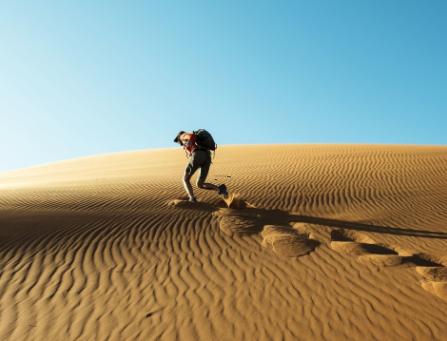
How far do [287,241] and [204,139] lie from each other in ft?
11.8

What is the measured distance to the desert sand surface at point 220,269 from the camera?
461 centimetres

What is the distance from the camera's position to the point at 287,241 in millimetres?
7406

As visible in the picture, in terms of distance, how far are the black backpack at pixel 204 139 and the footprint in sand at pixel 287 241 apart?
2.69 m

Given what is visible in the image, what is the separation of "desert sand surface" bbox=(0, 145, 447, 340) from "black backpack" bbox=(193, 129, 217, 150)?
1.45 metres

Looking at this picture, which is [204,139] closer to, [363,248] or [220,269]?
[220,269]

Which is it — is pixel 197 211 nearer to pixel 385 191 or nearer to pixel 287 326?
pixel 287 326

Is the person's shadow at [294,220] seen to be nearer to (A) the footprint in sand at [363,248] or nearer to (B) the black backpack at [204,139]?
(A) the footprint in sand at [363,248]

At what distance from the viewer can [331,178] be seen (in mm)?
15094

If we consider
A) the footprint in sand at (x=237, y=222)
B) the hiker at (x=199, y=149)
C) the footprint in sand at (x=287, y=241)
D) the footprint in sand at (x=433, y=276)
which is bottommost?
the footprint in sand at (x=433, y=276)

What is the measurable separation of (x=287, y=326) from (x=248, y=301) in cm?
70

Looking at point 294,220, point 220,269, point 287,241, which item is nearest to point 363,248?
point 287,241

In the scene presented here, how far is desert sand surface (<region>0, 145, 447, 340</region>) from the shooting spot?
15.1 ft

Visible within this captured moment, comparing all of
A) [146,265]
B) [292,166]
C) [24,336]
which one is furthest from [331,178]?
[24,336]

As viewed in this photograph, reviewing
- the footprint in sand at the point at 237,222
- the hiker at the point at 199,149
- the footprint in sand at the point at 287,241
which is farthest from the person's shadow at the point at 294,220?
the hiker at the point at 199,149
